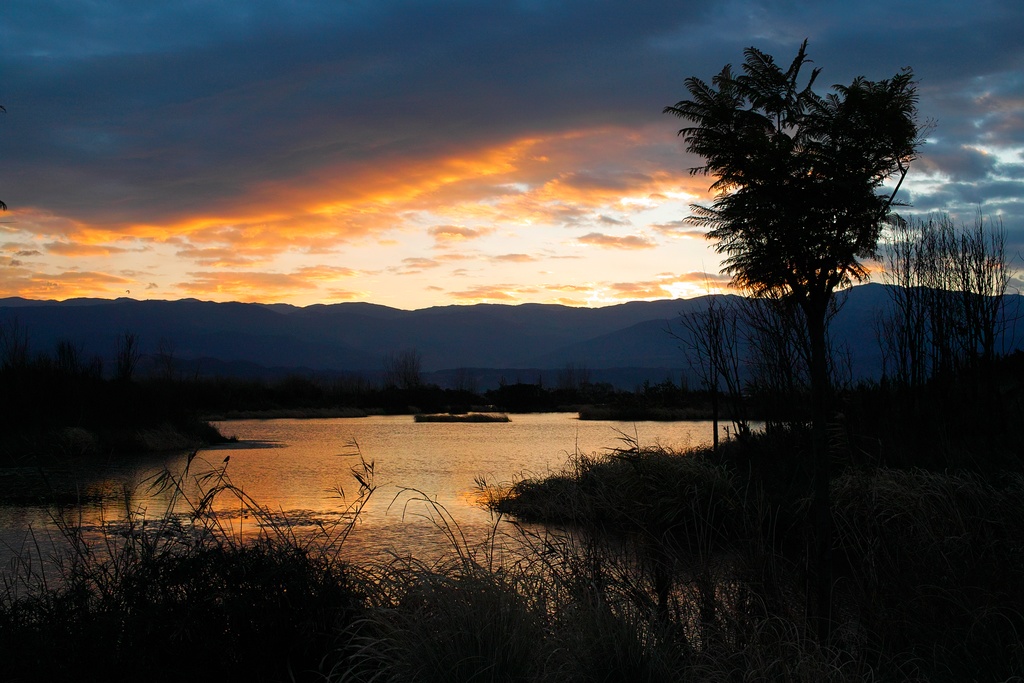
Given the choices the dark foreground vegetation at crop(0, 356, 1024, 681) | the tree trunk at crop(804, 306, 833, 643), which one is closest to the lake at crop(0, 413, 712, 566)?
the dark foreground vegetation at crop(0, 356, 1024, 681)

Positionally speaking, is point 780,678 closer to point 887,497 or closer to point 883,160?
point 883,160

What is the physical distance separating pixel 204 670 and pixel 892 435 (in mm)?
11116

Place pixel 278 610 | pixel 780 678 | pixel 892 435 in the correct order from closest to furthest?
pixel 780 678 < pixel 278 610 < pixel 892 435

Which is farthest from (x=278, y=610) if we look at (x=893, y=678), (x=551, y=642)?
(x=893, y=678)

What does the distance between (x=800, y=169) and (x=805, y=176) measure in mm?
39

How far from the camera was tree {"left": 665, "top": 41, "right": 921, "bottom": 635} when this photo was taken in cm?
332

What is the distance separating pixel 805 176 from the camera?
11.0 feet

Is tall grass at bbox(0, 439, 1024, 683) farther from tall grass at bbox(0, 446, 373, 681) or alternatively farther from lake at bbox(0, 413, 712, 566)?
lake at bbox(0, 413, 712, 566)

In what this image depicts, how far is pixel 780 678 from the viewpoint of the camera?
377 cm

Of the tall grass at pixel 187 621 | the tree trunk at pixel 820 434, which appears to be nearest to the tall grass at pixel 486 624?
the tall grass at pixel 187 621

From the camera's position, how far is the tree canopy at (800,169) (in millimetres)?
3320

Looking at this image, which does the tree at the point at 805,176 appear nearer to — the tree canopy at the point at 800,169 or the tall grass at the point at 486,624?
the tree canopy at the point at 800,169

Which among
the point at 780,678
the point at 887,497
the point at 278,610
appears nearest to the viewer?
the point at 780,678

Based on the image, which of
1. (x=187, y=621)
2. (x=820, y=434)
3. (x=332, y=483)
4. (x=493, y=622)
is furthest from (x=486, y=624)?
(x=332, y=483)
